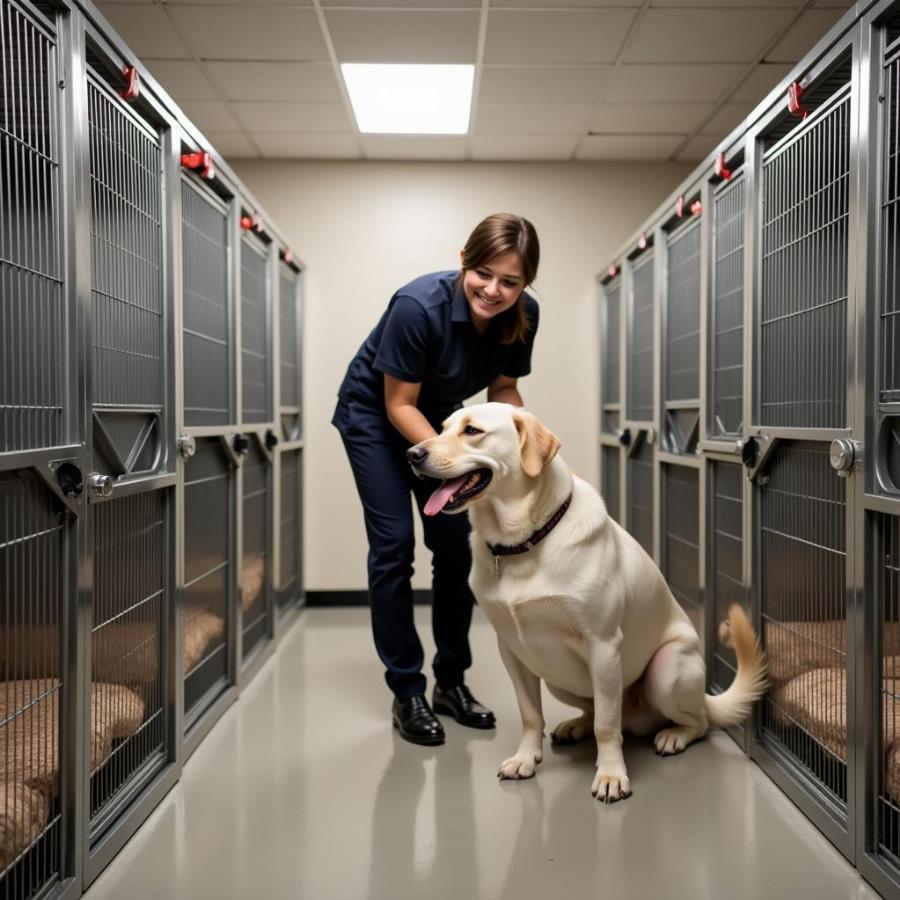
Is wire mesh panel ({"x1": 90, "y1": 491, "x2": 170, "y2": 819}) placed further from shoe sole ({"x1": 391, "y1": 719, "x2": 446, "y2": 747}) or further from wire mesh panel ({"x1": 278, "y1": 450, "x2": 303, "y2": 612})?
wire mesh panel ({"x1": 278, "y1": 450, "x2": 303, "y2": 612})

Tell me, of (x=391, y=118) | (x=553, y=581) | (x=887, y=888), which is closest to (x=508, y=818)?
(x=553, y=581)

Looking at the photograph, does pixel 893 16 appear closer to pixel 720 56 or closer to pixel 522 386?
pixel 720 56

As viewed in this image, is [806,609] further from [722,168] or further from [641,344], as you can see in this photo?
[641,344]

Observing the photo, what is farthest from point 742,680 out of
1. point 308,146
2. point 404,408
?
point 308,146

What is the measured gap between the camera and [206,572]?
2867 mm

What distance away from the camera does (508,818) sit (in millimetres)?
2070

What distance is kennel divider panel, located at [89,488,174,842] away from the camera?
6.27 feet

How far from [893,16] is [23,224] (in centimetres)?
164

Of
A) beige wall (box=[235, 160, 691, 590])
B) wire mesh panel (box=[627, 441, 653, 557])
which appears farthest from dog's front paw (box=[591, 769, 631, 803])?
beige wall (box=[235, 160, 691, 590])

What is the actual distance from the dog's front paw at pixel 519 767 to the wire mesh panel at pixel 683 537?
0.90 m

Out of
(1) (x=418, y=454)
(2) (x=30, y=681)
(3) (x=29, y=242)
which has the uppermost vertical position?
(3) (x=29, y=242)

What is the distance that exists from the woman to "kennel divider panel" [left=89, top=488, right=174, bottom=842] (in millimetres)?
640

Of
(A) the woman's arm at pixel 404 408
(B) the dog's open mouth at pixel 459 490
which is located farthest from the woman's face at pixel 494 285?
(B) the dog's open mouth at pixel 459 490

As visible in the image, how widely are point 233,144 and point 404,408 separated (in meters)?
2.78
